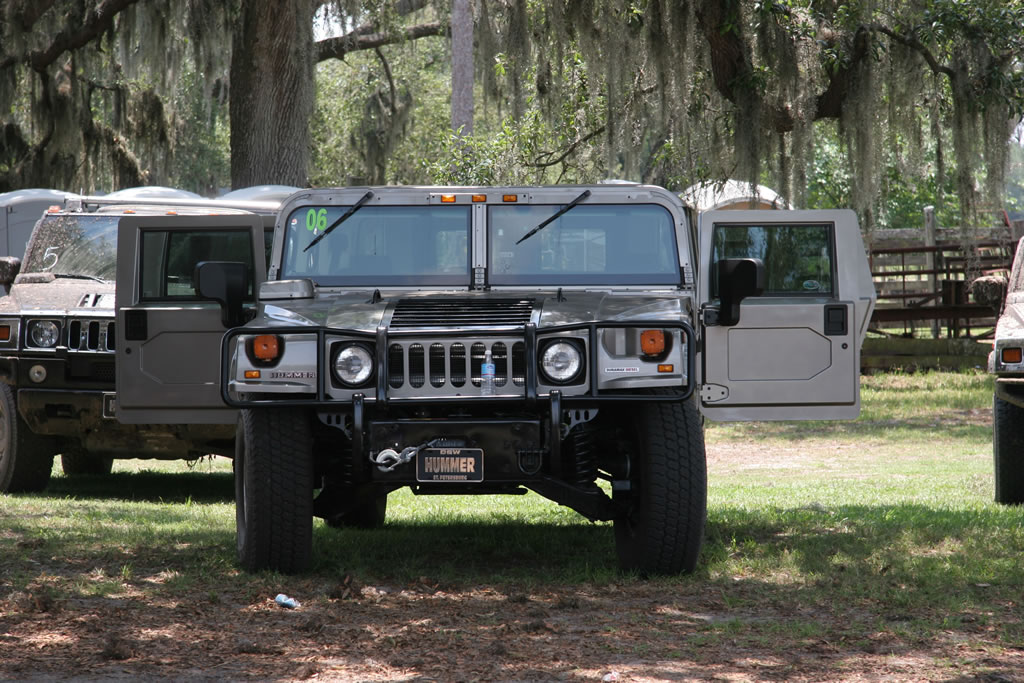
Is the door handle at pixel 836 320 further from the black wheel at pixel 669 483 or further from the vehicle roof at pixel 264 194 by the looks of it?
the vehicle roof at pixel 264 194

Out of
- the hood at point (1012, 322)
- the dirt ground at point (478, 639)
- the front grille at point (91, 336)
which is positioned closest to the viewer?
the dirt ground at point (478, 639)

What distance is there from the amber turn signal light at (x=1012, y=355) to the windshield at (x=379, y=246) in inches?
134

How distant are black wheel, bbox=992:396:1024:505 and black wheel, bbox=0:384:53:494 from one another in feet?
20.4

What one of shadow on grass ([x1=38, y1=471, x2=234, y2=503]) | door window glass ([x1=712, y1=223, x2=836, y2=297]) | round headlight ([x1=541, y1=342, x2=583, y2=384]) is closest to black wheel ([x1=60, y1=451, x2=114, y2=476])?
shadow on grass ([x1=38, y1=471, x2=234, y2=503])

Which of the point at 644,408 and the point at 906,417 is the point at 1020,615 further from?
the point at 906,417

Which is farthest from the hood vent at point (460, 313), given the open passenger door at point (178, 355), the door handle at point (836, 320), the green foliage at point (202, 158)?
the green foliage at point (202, 158)

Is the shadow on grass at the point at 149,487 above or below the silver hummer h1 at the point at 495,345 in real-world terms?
below

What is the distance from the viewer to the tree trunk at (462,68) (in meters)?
20.1

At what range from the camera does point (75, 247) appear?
10.1m

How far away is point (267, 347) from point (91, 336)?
3545 millimetres

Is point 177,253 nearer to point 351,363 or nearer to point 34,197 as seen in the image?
point 351,363

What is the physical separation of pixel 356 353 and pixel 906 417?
448 inches

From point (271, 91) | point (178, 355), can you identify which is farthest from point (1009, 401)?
point (271, 91)

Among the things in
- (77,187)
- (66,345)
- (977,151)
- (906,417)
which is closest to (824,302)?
(66,345)
